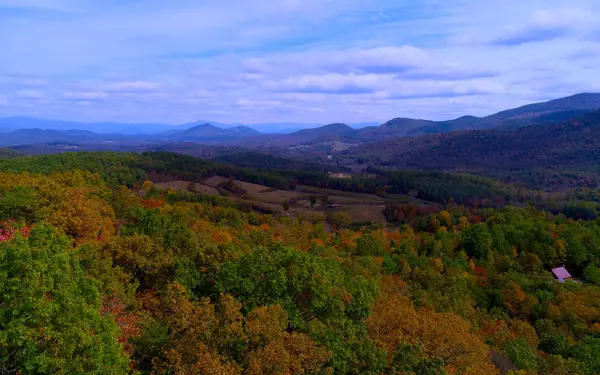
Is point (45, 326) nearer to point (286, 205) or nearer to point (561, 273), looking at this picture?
point (561, 273)

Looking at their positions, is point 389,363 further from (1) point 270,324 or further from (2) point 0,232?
(2) point 0,232

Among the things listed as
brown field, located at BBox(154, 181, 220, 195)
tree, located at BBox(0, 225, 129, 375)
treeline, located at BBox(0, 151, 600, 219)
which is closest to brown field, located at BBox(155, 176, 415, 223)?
brown field, located at BBox(154, 181, 220, 195)

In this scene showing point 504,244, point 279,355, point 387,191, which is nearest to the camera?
point 279,355

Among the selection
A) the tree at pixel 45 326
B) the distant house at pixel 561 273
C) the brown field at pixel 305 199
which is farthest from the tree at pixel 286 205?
the tree at pixel 45 326

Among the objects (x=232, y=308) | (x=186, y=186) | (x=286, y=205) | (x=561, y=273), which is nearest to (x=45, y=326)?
(x=232, y=308)

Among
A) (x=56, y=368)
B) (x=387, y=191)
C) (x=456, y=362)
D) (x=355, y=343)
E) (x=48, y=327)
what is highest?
(x=48, y=327)

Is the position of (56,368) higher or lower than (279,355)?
higher

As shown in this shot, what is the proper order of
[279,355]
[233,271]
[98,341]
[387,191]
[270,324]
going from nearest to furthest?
1. [98,341]
2. [279,355]
3. [270,324]
4. [233,271]
5. [387,191]

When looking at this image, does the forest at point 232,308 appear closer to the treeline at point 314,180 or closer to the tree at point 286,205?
the tree at point 286,205

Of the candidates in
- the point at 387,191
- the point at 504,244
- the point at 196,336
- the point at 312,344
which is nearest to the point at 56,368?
the point at 196,336
